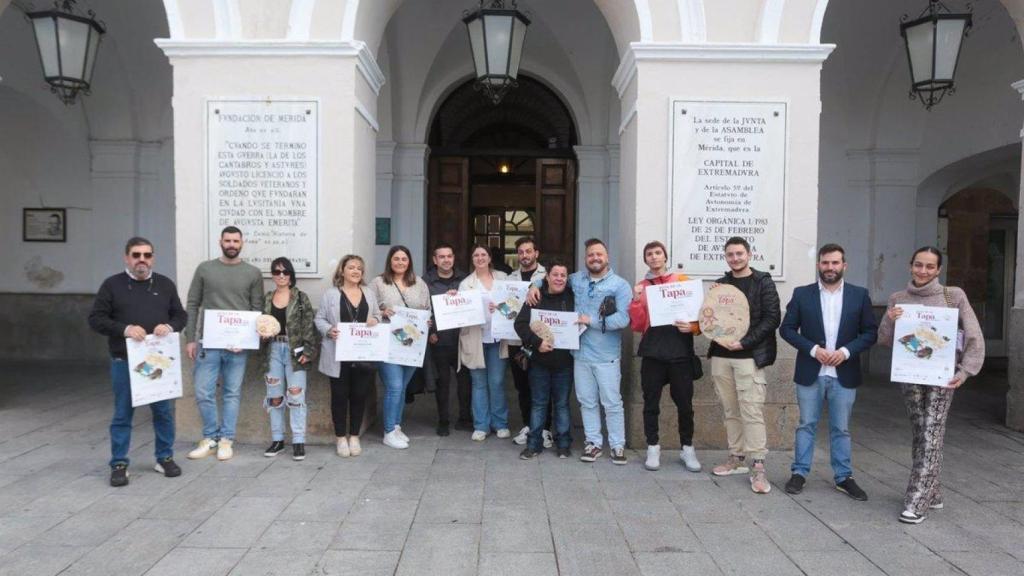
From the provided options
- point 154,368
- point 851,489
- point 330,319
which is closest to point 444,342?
point 330,319

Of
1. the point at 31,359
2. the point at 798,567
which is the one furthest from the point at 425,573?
the point at 31,359

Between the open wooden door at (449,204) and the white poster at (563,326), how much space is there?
5.25m

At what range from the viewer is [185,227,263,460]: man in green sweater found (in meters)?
5.07

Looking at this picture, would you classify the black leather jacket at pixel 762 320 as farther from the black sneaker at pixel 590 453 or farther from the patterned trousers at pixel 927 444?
the black sneaker at pixel 590 453

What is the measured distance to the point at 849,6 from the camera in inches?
342

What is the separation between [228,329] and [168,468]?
42.0 inches

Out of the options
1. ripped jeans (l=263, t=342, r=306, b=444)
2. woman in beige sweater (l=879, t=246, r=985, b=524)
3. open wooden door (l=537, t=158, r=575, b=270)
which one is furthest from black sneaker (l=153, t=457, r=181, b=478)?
open wooden door (l=537, t=158, r=575, b=270)

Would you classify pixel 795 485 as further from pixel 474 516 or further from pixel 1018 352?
pixel 1018 352

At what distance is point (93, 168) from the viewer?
31.4 feet

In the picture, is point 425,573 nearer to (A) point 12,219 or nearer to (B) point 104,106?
(B) point 104,106

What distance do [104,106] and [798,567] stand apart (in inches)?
408

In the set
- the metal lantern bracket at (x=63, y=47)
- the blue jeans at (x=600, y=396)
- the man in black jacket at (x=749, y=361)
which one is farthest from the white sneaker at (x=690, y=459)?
the metal lantern bracket at (x=63, y=47)

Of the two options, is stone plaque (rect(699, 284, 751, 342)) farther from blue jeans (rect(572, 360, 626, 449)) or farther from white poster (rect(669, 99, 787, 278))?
A: white poster (rect(669, 99, 787, 278))

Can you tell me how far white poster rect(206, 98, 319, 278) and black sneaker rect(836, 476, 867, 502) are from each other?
14.3 feet
